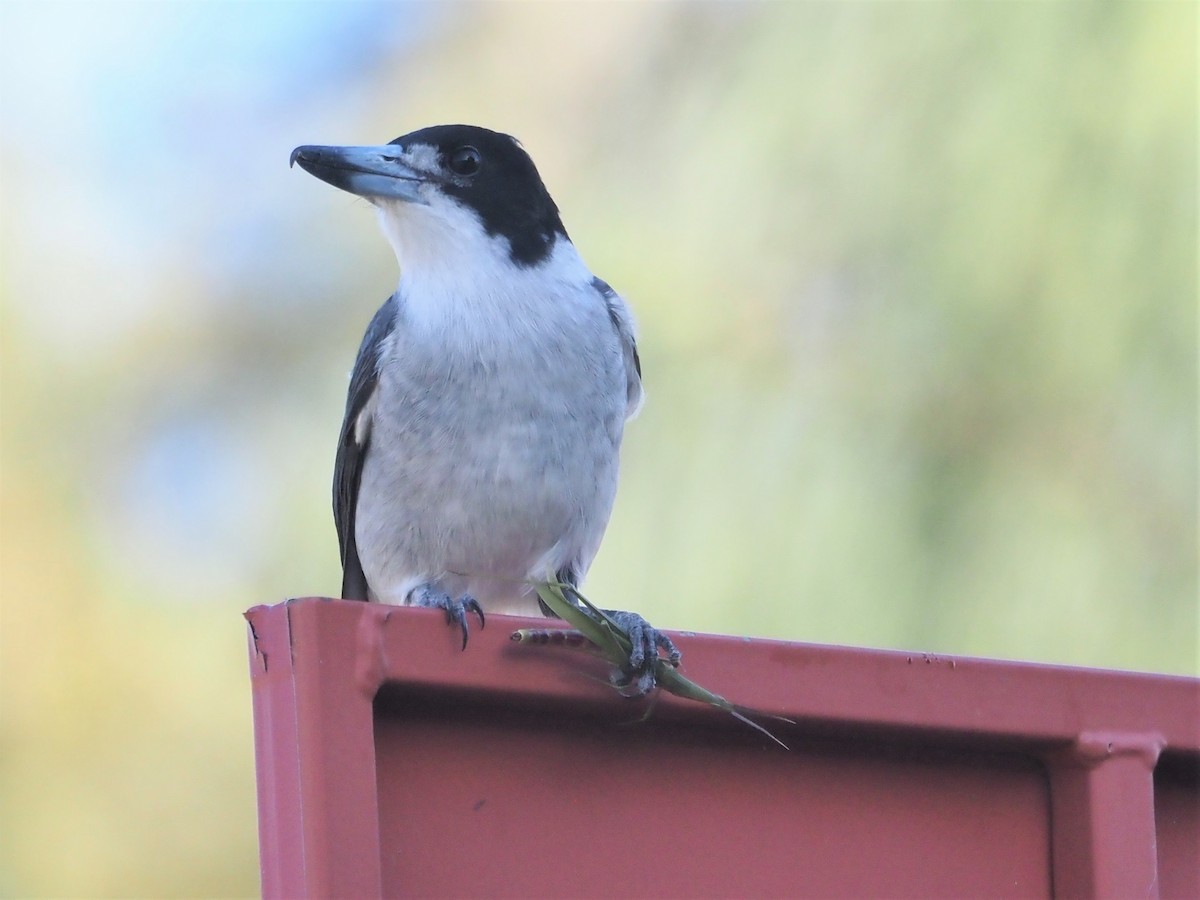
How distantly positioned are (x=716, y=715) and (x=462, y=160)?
1.48 m

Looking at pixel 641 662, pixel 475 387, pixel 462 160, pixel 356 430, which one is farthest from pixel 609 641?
pixel 462 160

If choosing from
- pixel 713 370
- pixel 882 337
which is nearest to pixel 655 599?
pixel 713 370

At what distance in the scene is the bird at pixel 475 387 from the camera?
2496 mm

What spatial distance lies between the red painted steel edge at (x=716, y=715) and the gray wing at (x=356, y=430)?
1.28 metres

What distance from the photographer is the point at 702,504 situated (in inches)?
123

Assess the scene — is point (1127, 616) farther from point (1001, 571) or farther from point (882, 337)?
point (882, 337)

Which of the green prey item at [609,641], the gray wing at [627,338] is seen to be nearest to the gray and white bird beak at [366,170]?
the gray wing at [627,338]

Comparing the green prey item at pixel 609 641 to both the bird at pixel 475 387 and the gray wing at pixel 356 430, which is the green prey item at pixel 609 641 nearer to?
the bird at pixel 475 387

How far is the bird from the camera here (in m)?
2.50

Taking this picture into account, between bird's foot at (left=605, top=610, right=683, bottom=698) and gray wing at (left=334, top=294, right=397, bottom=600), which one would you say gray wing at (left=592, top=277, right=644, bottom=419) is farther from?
bird's foot at (left=605, top=610, right=683, bottom=698)

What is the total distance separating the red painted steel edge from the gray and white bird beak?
131 cm

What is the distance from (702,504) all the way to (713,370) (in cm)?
28

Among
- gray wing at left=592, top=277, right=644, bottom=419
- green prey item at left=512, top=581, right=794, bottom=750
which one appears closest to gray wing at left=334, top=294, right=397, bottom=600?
gray wing at left=592, top=277, right=644, bottom=419

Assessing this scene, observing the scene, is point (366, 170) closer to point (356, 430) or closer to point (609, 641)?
point (356, 430)
